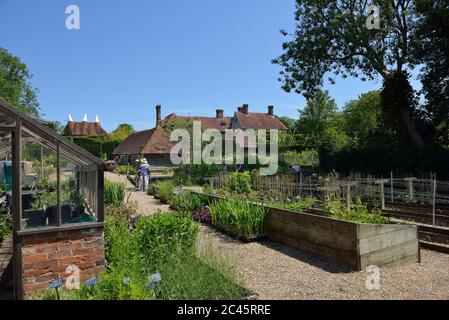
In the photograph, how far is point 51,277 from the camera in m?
4.80

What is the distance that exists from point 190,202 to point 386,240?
6.35 meters

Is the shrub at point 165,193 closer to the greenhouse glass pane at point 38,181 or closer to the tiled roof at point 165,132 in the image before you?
the greenhouse glass pane at point 38,181

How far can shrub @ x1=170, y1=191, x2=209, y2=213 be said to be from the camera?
432 inches

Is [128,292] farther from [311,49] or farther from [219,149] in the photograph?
[219,149]

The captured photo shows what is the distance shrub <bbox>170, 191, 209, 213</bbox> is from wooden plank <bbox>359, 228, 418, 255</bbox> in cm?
593

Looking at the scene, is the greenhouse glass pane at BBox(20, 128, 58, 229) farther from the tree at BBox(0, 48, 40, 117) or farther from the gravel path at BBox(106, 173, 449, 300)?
the tree at BBox(0, 48, 40, 117)

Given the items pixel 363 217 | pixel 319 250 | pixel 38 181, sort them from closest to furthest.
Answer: pixel 363 217, pixel 319 250, pixel 38 181

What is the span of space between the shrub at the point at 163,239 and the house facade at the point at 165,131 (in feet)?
56.6

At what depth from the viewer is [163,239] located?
5680 millimetres

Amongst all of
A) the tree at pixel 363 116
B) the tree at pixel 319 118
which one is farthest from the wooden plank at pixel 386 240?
the tree at pixel 319 118

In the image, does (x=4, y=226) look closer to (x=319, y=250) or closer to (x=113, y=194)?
(x=319, y=250)

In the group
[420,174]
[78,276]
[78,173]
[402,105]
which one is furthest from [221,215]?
[402,105]

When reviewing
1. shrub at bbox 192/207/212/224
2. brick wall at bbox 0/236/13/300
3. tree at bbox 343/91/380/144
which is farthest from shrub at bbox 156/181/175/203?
tree at bbox 343/91/380/144

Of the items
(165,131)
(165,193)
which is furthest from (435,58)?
(165,131)
